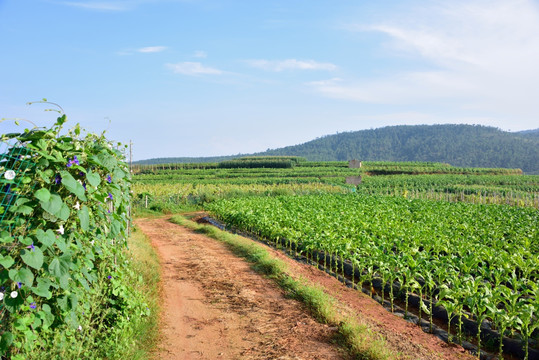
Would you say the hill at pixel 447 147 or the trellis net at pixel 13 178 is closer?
the trellis net at pixel 13 178

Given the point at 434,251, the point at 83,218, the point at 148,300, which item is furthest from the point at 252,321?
the point at 434,251

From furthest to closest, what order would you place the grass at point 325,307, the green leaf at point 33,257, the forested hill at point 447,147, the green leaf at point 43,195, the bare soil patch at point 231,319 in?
the forested hill at point 447,147 < the bare soil patch at point 231,319 < the grass at point 325,307 < the green leaf at point 43,195 < the green leaf at point 33,257

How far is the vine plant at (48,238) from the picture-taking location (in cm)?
384

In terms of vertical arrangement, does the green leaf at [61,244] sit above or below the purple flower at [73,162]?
below

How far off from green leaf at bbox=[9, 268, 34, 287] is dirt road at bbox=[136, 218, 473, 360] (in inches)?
93.2

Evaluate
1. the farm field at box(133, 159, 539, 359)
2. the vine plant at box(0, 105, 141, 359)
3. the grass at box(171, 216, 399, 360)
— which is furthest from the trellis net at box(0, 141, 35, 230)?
the farm field at box(133, 159, 539, 359)

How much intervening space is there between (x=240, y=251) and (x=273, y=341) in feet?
19.5

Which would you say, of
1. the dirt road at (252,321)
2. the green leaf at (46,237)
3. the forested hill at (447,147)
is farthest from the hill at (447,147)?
the green leaf at (46,237)

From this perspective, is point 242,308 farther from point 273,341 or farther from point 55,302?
point 55,302

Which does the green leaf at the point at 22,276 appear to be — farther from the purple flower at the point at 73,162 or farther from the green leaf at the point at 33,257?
the purple flower at the point at 73,162

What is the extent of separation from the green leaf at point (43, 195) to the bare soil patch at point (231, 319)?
278cm

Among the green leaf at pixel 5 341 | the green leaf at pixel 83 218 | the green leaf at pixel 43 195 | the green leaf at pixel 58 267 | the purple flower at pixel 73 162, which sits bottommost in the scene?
the green leaf at pixel 5 341

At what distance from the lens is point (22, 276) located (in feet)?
12.3

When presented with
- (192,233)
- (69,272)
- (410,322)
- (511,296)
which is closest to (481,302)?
(511,296)
